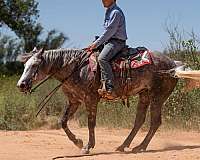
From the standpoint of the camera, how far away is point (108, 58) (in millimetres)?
9938

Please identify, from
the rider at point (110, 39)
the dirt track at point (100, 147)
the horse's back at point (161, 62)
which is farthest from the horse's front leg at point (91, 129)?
the horse's back at point (161, 62)

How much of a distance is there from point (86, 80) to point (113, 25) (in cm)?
113

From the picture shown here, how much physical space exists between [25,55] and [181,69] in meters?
3.03

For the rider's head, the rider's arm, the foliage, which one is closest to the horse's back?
the rider's arm

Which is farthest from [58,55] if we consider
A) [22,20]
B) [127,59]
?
[22,20]

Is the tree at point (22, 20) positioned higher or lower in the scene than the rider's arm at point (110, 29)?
higher

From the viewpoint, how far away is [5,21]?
127ft

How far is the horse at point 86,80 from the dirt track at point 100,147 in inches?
23.1

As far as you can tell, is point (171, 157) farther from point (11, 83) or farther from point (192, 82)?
point (11, 83)

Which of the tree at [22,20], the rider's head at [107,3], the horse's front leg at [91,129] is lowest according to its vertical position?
the horse's front leg at [91,129]

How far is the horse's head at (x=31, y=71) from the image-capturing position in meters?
9.62

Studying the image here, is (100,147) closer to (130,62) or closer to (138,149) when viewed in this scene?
(138,149)

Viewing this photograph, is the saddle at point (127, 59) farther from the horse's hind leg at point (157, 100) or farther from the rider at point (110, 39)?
the horse's hind leg at point (157, 100)

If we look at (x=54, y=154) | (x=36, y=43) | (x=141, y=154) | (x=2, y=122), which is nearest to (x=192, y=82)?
(x=141, y=154)
